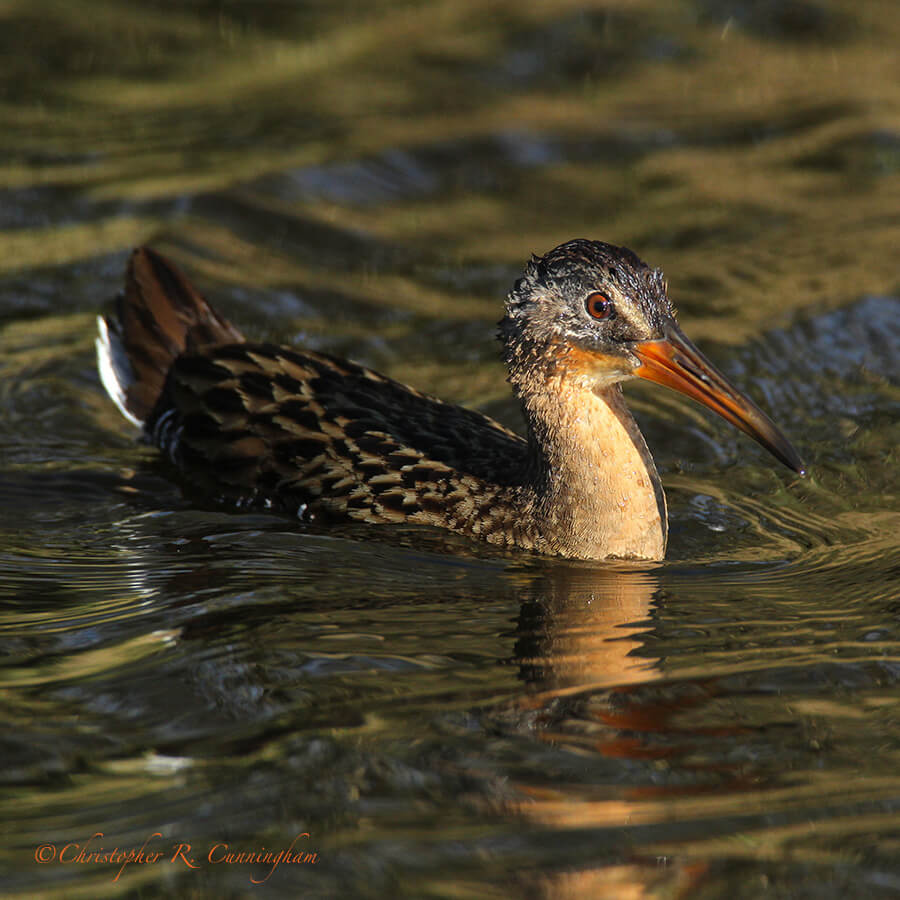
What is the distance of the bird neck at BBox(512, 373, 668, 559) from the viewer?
7.67m

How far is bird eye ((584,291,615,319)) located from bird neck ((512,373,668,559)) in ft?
1.21

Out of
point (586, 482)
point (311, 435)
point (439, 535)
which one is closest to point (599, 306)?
point (586, 482)

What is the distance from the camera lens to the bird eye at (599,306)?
7492 millimetres

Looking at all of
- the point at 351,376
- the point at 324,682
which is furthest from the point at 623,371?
the point at 324,682

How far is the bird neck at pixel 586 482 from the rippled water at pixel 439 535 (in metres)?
0.19

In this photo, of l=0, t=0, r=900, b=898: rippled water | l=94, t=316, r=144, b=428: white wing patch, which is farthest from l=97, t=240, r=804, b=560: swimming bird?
l=94, t=316, r=144, b=428: white wing patch

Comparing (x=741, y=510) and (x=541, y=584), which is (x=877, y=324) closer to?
(x=741, y=510)

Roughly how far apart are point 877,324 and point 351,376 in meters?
3.96

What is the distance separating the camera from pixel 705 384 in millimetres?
7465

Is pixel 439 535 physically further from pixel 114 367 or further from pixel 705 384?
pixel 114 367

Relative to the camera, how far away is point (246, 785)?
5402mm

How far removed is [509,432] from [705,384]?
1.68 metres

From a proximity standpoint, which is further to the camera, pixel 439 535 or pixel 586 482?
pixel 439 535

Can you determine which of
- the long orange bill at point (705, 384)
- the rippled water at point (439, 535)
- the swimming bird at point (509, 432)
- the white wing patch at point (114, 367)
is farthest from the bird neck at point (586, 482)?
the white wing patch at point (114, 367)
